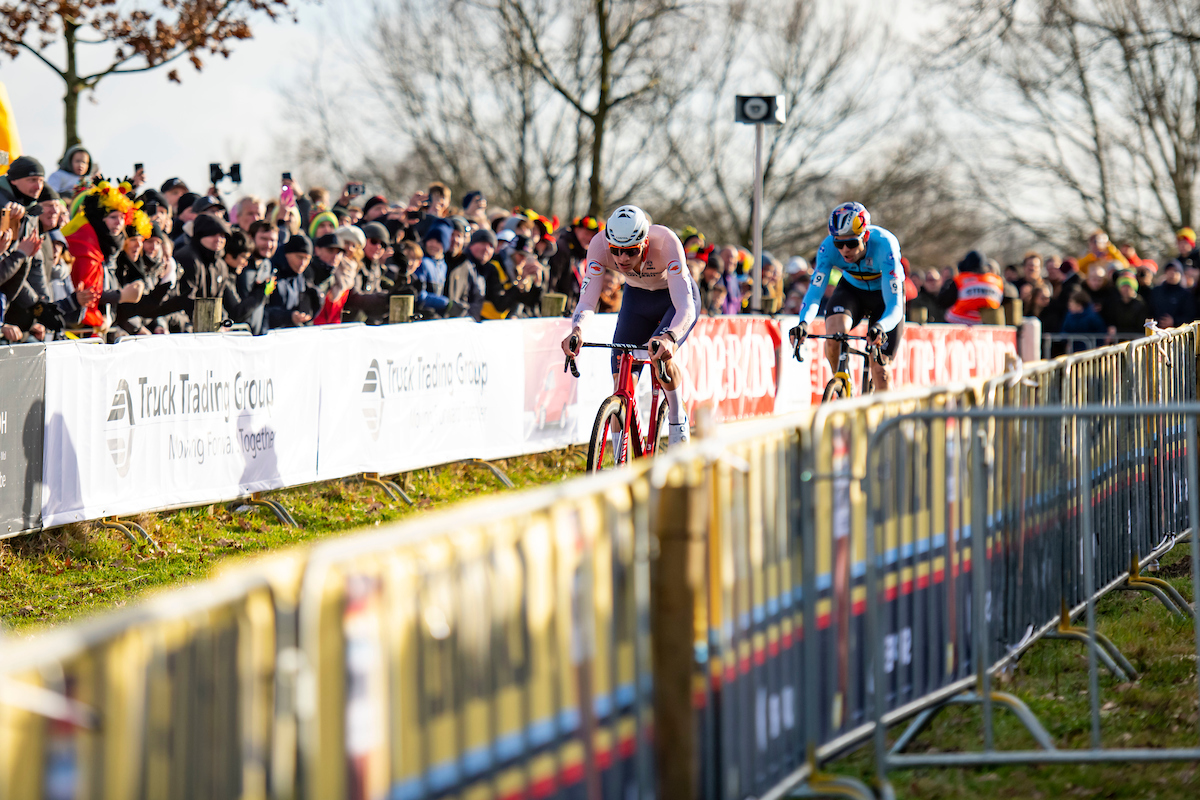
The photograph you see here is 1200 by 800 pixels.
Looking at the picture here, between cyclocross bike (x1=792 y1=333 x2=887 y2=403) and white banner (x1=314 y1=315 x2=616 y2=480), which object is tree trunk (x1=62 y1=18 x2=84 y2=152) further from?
cyclocross bike (x1=792 y1=333 x2=887 y2=403)

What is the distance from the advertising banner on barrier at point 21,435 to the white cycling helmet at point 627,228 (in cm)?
352

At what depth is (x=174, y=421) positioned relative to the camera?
822 centimetres

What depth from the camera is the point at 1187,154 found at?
40.6 metres

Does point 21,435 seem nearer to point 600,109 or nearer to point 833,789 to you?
point 833,789

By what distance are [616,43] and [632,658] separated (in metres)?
31.6

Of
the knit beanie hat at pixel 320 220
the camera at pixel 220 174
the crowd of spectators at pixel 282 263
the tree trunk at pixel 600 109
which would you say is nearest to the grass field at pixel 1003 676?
the crowd of spectators at pixel 282 263

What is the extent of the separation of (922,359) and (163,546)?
39.4 ft

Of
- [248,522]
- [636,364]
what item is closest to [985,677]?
[636,364]

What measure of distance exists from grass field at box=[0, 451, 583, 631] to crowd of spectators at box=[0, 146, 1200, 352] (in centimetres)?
161

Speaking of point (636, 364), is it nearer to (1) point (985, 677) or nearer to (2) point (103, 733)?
(1) point (985, 677)

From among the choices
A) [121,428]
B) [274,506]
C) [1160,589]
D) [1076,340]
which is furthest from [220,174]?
[1076,340]

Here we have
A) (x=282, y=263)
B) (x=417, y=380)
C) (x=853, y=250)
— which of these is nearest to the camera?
(x=853, y=250)

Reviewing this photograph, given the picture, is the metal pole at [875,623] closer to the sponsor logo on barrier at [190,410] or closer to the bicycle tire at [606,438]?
the bicycle tire at [606,438]

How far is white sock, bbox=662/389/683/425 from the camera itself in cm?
845
